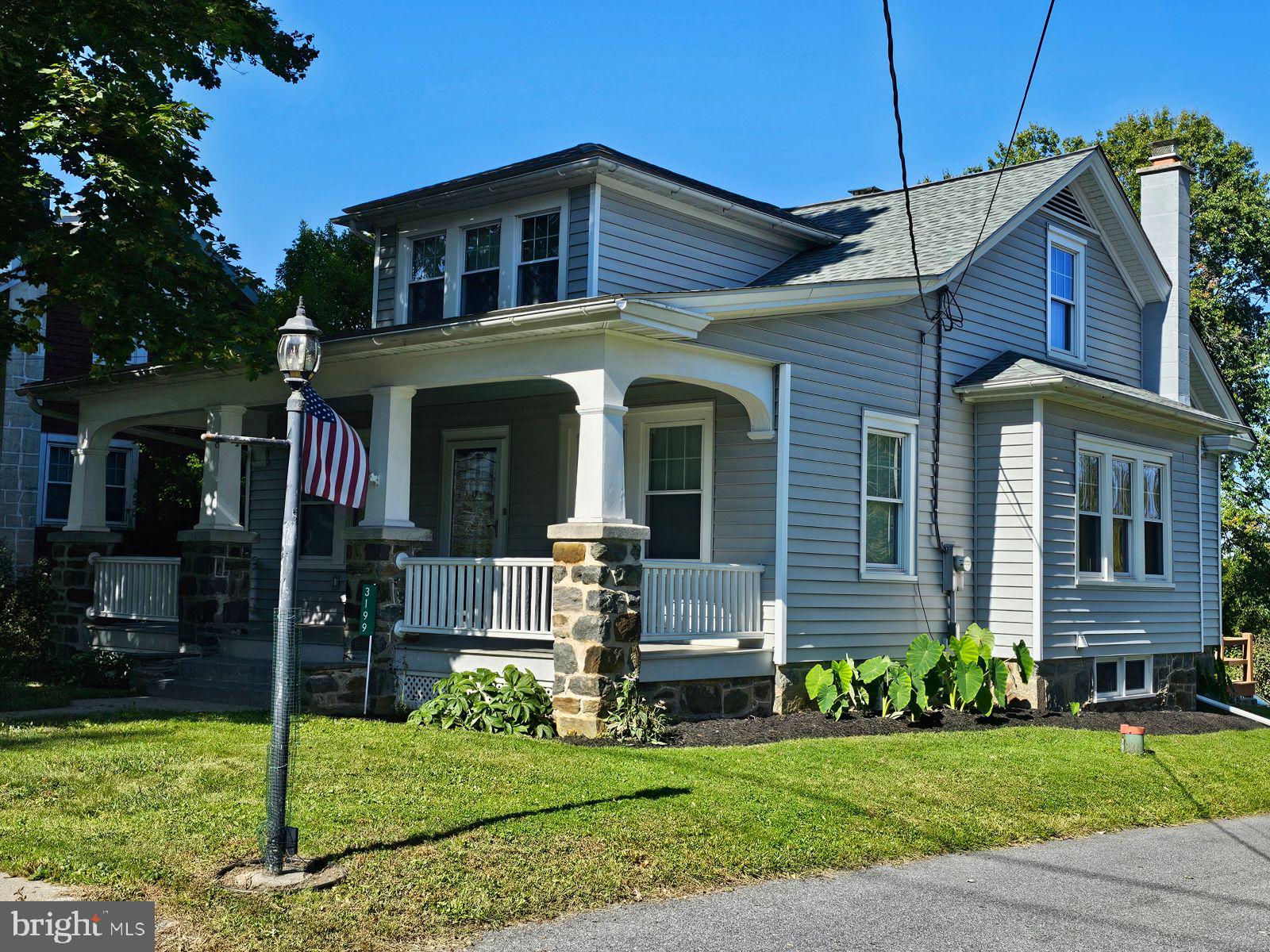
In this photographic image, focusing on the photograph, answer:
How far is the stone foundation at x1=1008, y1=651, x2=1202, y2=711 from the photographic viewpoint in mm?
13461

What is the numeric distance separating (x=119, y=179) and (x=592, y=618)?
583cm

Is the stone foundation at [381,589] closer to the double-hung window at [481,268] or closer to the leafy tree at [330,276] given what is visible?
the double-hung window at [481,268]

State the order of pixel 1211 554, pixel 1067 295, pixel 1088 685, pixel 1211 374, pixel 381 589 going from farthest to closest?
pixel 1211 374 → pixel 1211 554 → pixel 1067 295 → pixel 1088 685 → pixel 381 589

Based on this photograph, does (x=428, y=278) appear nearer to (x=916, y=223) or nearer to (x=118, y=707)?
(x=118, y=707)

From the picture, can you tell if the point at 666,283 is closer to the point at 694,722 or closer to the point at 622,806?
the point at 694,722

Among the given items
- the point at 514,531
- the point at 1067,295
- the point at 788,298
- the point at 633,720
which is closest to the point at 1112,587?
the point at 1067,295

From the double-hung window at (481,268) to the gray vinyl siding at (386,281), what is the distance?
48.4 inches

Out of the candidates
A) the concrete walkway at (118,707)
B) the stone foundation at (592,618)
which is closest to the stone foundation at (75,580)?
the concrete walkway at (118,707)

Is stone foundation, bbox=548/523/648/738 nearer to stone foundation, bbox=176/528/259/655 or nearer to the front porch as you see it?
the front porch

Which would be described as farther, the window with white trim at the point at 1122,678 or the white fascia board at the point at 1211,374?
the white fascia board at the point at 1211,374

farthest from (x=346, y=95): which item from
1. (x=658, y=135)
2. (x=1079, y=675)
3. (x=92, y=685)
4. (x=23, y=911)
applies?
(x=23, y=911)

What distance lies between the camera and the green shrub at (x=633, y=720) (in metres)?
9.84

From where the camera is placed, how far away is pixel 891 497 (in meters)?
13.4

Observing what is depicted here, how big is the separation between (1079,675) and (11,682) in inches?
481
